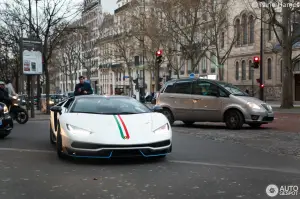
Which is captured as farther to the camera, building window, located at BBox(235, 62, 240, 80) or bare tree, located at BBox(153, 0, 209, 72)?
building window, located at BBox(235, 62, 240, 80)

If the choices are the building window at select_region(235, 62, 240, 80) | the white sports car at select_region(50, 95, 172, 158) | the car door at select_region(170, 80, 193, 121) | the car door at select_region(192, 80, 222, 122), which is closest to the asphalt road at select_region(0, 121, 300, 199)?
the white sports car at select_region(50, 95, 172, 158)

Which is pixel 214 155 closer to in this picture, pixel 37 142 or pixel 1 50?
pixel 37 142

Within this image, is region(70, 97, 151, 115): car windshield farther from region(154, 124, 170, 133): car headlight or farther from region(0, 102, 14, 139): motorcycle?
region(0, 102, 14, 139): motorcycle

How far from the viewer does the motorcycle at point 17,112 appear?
672 inches

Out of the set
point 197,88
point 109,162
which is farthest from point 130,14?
point 109,162

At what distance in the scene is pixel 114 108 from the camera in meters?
8.68

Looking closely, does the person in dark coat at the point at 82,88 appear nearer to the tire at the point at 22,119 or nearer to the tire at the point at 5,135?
the tire at the point at 22,119

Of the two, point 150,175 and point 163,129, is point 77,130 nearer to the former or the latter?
point 163,129

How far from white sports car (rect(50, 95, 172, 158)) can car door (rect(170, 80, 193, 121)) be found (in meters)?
7.05

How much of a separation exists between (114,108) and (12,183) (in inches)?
120

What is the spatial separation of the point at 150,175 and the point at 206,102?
8810 mm

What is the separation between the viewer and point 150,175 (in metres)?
6.63

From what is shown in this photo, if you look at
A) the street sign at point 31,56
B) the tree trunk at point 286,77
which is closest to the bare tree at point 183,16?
the tree trunk at point 286,77

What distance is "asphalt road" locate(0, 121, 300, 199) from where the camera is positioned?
5539mm
